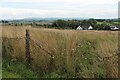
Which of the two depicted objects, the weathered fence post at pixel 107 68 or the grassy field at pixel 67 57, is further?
the grassy field at pixel 67 57

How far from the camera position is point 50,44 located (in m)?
11.2

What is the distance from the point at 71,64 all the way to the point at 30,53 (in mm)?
2216

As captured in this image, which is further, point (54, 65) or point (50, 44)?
point (50, 44)

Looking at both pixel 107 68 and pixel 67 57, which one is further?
pixel 67 57

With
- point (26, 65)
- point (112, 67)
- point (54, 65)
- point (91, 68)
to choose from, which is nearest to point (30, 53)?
point (26, 65)

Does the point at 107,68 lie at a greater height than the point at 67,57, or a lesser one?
lesser

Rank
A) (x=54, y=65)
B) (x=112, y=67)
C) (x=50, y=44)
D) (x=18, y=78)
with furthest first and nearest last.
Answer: (x=50, y=44) → (x=54, y=65) → (x=18, y=78) → (x=112, y=67)

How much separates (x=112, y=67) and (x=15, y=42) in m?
5.47

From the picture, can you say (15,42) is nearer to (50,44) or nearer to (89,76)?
(50,44)

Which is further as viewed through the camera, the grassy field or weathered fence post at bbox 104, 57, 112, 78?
the grassy field

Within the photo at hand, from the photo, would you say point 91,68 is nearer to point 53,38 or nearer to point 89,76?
point 89,76

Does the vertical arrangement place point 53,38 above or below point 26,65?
above

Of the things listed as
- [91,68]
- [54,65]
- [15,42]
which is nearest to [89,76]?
[91,68]

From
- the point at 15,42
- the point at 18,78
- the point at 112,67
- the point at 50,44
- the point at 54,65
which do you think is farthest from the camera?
the point at 15,42
